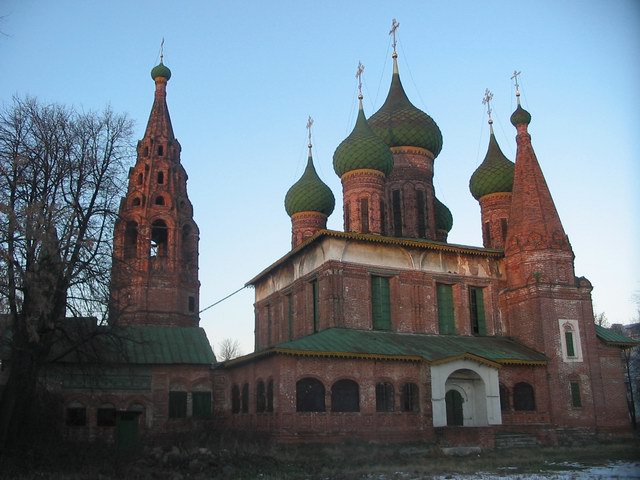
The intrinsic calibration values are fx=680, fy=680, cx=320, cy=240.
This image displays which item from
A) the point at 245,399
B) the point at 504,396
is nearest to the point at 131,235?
the point at 245,399

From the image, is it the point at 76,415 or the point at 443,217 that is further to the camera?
the point at 443,217

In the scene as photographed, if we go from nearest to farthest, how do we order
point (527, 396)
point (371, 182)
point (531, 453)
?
point (531, 453) → point (527, 396) → point (371, 182)

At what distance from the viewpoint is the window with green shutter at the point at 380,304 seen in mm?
24406

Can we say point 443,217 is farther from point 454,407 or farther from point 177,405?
point 177,405

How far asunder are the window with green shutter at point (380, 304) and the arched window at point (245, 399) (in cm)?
500

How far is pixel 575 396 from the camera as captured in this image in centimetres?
2386

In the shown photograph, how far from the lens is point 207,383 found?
81.7ft

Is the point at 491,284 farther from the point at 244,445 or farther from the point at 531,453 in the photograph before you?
the point at 244,445

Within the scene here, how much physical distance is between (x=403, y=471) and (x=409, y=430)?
575 cm

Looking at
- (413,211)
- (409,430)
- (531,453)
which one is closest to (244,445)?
(409,430)

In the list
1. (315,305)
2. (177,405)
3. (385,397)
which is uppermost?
(315,305)

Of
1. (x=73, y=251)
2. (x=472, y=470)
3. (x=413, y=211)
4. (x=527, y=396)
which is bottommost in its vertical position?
(x=472, y=470)

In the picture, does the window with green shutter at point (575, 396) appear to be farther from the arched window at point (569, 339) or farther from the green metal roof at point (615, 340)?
the green metal roof at point (615, 340)

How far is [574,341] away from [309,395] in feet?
34.4
